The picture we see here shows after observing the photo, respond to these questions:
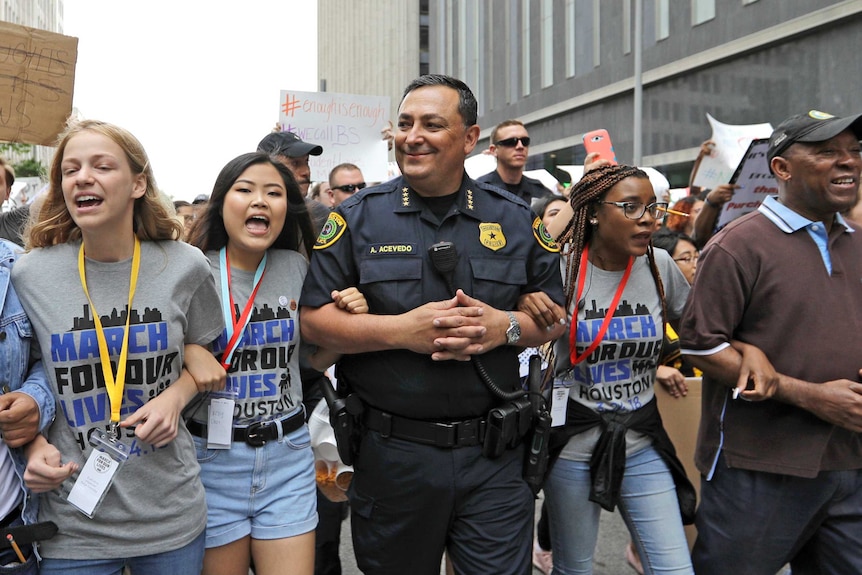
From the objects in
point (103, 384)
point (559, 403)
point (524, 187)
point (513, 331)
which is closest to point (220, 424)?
point (103, 384)

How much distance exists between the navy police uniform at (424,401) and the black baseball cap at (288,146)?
1828 millimetres

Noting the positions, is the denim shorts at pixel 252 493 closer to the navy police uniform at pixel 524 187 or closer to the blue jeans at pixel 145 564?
the blue jeans at pixel 145 564

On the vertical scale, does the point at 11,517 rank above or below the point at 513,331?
below

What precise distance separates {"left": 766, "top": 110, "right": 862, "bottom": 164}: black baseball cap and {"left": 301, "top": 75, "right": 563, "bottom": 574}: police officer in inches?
44.2

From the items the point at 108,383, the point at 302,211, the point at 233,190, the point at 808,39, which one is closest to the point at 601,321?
the point at 302,211

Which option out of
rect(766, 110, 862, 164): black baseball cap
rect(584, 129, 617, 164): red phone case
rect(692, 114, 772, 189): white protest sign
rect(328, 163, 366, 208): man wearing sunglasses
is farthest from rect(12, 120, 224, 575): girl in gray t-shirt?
rect(692, 114, 772, 189): white protest sign

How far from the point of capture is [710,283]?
3.07 m

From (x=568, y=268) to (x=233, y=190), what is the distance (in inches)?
57.3

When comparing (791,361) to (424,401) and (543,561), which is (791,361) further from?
(543,561)

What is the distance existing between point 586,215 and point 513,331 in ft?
3.20

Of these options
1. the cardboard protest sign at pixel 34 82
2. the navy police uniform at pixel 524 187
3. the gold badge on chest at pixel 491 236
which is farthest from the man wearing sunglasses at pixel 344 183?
the gold badge on chest at pixel 491 236

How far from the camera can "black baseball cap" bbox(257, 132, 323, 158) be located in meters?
4.62

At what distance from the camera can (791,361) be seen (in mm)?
2957

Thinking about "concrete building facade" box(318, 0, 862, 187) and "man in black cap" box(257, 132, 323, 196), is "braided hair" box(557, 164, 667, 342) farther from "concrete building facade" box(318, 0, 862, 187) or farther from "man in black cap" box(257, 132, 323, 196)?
"concrete building facade" box(318, 0, 862, 187)
